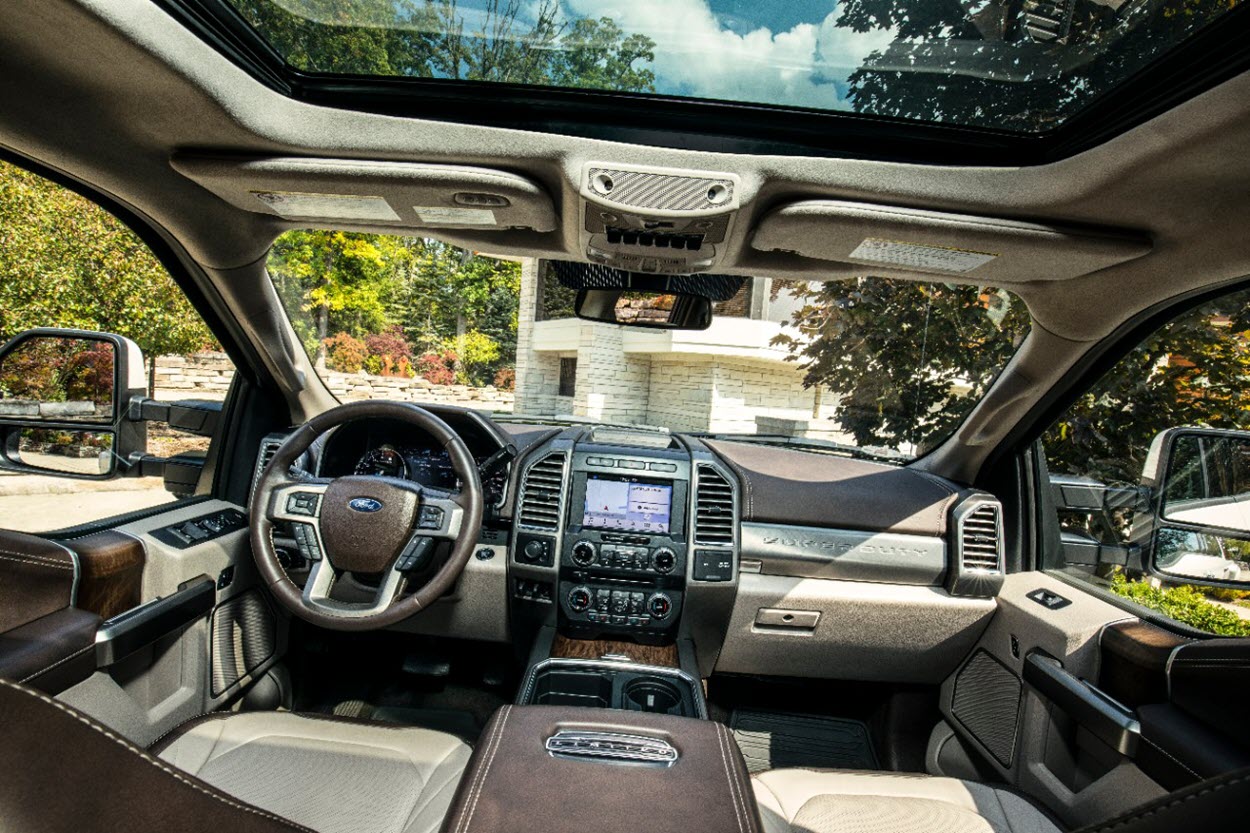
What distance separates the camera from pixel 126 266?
329 centimetres

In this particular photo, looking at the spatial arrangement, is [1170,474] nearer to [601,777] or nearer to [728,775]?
[728,775]

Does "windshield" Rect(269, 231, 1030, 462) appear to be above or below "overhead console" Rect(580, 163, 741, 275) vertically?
below

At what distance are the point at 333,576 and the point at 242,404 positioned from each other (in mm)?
1131

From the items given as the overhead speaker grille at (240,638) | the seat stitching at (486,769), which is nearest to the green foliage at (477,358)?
the overhead speaker grille at (240,638)

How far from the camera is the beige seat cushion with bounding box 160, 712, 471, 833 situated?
1.84 metres

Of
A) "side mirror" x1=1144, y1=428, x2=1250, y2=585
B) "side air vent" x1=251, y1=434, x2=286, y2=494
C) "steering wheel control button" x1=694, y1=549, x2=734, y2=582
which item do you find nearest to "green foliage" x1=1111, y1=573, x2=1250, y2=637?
"side mirror" x1=1144, y1=428, x2=1250, y2=585

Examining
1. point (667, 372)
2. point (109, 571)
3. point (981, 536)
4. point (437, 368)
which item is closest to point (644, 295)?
point (667, 372)

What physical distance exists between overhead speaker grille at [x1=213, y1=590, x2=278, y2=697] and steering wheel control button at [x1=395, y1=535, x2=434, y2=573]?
941 mm

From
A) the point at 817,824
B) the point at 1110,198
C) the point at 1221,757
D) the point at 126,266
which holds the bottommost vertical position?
the point at 817,824

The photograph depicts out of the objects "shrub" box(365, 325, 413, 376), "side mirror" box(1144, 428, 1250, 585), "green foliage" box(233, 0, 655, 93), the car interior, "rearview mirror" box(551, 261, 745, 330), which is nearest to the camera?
the car interior

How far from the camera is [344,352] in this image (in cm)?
333

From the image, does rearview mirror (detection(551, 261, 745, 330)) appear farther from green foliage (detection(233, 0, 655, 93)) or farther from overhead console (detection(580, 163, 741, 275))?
green foliage (detection(233, 0, 655, 93))

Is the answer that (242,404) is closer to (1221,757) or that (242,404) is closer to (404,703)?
(404,703)

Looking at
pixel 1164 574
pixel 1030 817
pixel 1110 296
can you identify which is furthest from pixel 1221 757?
pixel 1110 296
